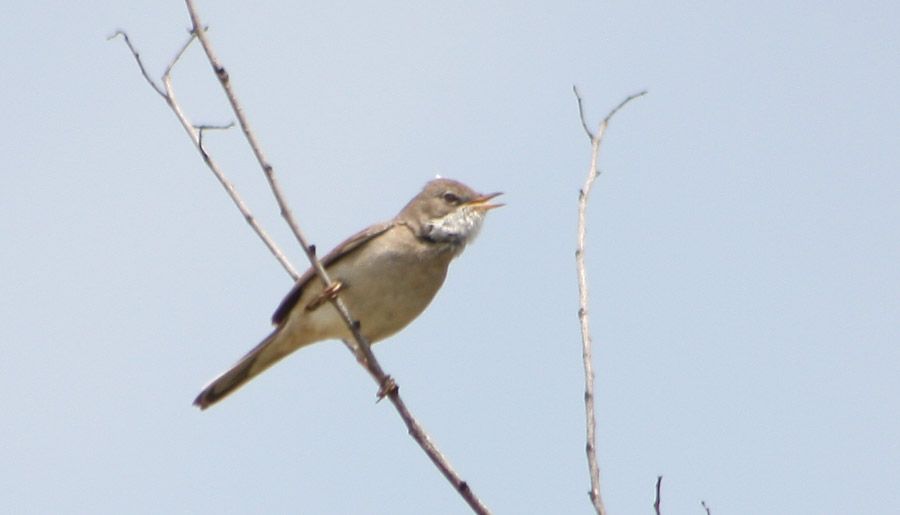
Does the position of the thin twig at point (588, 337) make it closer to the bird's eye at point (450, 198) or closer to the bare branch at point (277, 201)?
the bare branch at point (277, 201)

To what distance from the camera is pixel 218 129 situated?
5.52 m

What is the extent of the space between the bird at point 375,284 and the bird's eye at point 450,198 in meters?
0.04

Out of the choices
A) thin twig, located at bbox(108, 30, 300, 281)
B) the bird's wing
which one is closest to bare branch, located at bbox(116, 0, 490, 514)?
thin twig, located at bbox(108, 30, 300, 281)

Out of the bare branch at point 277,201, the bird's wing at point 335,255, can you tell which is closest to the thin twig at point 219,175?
the bare branch at point 277,201

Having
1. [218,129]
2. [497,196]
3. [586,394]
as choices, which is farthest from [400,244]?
[586,394]

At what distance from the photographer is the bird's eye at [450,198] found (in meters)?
8.30

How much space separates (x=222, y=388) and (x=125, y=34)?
9.56 feet

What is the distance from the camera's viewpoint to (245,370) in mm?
7961

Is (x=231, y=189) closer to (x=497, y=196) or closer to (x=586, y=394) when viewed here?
(x=586, y=394)

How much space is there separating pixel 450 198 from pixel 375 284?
1.14 meters

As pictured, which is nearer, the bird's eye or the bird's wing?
the bird's wing

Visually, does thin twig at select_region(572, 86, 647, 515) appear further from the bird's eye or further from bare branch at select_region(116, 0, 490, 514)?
the bird's eye

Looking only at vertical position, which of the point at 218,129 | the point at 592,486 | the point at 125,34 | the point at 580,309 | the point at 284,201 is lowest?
the point at 592,486

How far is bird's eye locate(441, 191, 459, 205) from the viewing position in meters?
8.30
